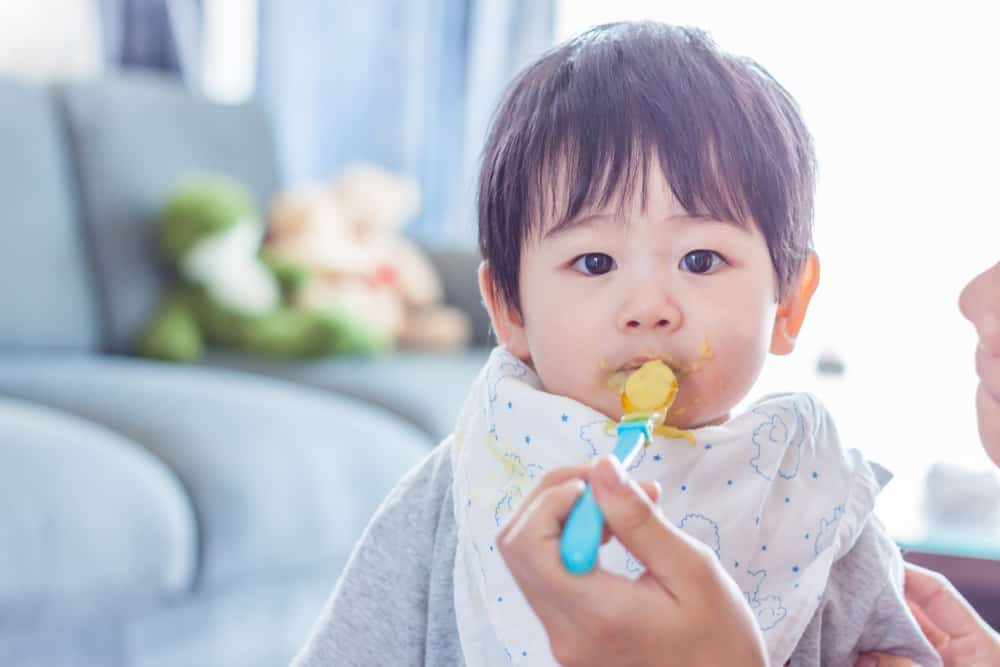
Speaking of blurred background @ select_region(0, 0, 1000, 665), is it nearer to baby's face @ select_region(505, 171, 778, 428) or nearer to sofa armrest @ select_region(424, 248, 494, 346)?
sofa armrest @ select_region(424, 248, 494, 346)

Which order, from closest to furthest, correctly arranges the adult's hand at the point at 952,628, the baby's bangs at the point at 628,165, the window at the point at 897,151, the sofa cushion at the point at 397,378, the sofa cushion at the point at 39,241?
the baby's bangs at the point at 628,165
the adult's hand at the point at 952,628
the sofa cushion at the point at 397,378
the sofa cushion at the point at 39,241
the window at the point at 897,151

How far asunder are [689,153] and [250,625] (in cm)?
124

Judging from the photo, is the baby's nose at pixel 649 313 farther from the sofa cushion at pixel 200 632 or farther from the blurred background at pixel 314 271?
the sofa cushion at pixel 200 632

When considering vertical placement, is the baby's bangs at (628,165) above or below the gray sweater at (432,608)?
above

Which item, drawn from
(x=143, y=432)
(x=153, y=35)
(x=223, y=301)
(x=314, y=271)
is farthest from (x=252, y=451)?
(x=153, y=35)

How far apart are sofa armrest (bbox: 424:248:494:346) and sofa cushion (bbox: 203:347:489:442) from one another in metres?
0.22

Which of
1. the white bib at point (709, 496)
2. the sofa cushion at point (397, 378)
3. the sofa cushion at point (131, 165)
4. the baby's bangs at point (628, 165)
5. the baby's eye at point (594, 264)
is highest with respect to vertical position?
the baby's bangs at point (628, 165)

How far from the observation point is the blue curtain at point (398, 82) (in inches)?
136

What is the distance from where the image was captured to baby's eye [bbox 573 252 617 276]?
0.84m

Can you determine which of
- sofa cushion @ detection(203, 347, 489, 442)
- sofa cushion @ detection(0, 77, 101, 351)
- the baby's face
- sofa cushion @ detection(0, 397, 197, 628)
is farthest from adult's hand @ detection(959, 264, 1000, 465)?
sofa cushion @ detection(0, 77, 101, 351)

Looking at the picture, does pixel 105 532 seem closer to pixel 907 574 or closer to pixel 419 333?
pixel 907 574

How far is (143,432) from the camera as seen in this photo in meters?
1.85

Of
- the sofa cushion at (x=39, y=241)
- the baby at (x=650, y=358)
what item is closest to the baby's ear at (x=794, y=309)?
the baby at (x=650, y=358)

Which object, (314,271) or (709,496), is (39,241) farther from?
(709,496)
